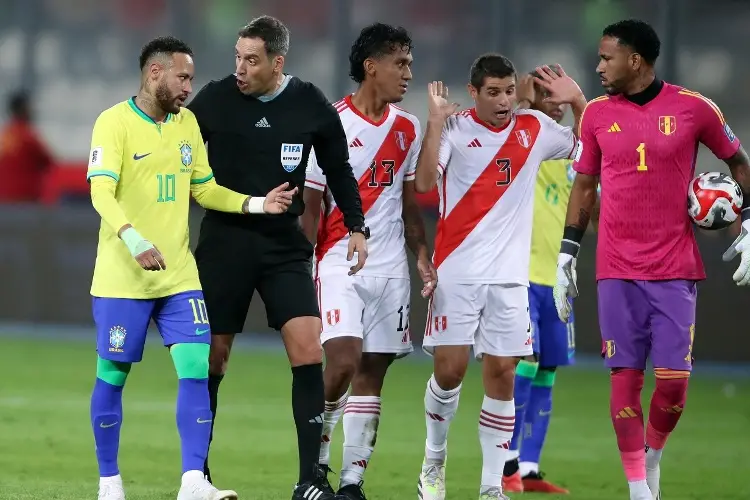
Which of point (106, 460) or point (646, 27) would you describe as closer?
point (106, 460)

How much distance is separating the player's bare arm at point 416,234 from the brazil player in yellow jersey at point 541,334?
1184mm

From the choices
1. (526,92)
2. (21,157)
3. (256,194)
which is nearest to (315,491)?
(256,194)

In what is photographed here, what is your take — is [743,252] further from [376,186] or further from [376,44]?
[376,44]

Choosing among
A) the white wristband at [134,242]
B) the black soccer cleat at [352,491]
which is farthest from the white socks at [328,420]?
the white wristband at [134,242]

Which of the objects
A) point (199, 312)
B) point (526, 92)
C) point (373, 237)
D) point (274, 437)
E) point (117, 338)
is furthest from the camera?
point (274, 437)

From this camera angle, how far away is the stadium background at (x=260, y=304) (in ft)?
30.2

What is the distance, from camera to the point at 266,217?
7.21 m

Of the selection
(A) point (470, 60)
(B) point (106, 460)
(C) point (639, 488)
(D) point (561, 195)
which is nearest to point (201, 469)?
(B) point (106, 460)

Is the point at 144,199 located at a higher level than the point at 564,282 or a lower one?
higher

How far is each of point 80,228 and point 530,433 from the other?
9.11 m

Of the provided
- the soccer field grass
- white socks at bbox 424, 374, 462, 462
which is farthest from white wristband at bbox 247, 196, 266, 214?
the soccer field grass

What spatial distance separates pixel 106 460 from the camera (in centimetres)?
679

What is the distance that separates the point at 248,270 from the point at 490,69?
1.70 m

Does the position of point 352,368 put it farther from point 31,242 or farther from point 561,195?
point 31,242
